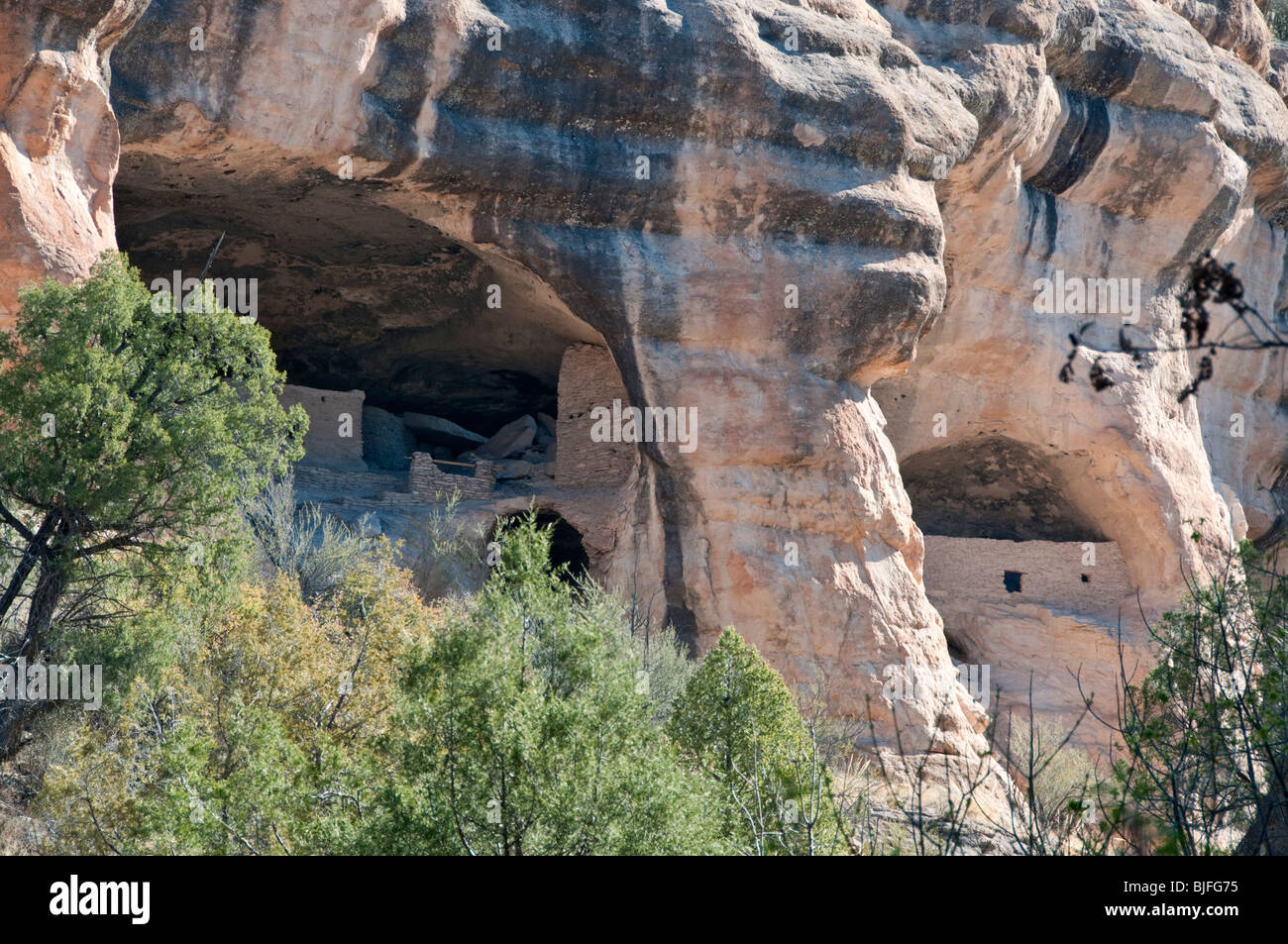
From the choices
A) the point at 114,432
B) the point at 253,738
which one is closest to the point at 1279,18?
the point at 114,432

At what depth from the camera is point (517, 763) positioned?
24.1 ft

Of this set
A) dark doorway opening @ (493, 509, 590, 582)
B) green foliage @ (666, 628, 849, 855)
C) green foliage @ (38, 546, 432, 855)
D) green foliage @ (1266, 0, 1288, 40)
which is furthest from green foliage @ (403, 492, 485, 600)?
green foliage @ (1266, 0, 1288, 40)

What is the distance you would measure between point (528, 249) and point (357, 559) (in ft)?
11.3

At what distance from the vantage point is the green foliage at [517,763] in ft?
23.6

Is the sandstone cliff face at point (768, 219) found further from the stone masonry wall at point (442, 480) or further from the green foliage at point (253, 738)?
the green foliage at point (253, 738)

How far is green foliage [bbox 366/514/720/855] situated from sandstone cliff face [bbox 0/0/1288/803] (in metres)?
5.29

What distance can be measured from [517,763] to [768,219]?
8280mm

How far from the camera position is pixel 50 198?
11008 mm

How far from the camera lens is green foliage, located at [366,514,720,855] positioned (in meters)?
7.19

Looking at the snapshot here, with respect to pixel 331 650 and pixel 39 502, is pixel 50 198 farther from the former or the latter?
pixel 331 650

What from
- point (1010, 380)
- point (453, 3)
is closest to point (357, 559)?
point (453, 3)

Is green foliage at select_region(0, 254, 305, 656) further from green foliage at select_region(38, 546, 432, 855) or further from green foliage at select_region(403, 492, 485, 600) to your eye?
green foliage at select_region(403, 492, 485, 600)
